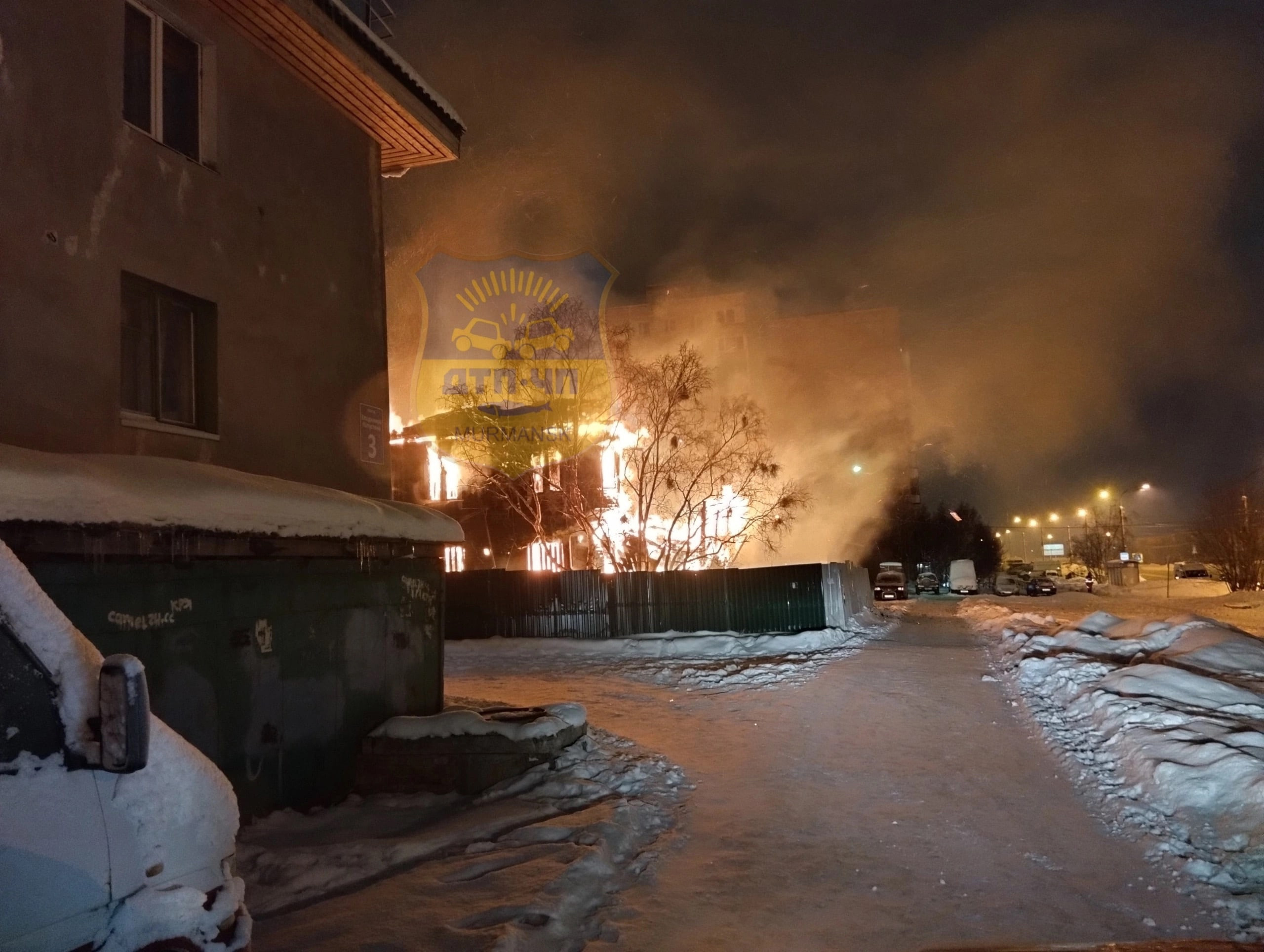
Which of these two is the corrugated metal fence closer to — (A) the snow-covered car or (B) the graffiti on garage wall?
(B) the graffiti on garage wall

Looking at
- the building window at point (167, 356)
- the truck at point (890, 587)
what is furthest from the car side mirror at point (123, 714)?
the truck at point (890, 587)

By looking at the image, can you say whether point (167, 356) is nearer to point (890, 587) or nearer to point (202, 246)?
point (202, 246)

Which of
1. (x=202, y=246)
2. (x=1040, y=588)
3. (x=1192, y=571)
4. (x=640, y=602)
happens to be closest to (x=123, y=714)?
(x=202, y=246)

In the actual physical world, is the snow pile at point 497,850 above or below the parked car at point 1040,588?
above

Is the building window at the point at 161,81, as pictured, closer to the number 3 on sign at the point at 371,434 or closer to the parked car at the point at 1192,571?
the number 3 on sign at the point at 371,434

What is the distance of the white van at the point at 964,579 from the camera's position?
164 ft

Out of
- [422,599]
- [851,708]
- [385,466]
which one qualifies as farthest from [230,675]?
[851,708]

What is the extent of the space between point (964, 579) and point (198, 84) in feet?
161

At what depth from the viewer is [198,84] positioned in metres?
8.20

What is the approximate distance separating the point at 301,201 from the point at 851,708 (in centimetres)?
871

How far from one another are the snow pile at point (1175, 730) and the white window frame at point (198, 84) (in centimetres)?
958

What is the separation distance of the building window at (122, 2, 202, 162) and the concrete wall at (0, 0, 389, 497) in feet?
0.56

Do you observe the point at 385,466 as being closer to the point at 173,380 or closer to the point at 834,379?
the point at 173,380

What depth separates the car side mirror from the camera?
239 cm
